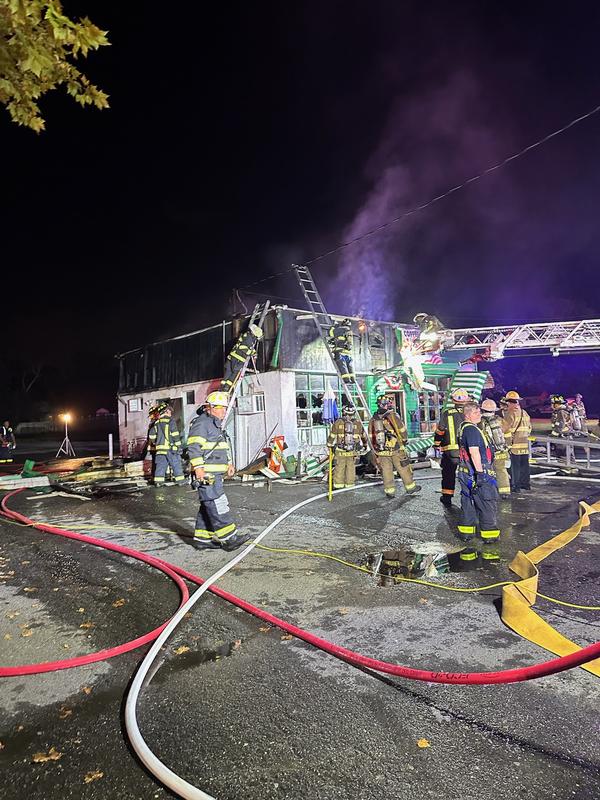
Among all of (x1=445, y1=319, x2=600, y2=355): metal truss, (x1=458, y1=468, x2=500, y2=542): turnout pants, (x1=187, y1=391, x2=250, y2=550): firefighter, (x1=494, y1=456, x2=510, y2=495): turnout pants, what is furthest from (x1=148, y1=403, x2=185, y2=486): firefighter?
(x1=445, y1=319, x2=600, y2=355): metal truss

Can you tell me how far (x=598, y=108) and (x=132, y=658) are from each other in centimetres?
989

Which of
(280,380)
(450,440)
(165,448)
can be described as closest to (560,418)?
(280,380)

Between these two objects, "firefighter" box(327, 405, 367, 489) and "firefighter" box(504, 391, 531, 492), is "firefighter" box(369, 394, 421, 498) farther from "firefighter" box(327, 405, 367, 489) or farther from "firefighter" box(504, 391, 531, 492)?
"firefighter" box(504, 391, 531, 492)

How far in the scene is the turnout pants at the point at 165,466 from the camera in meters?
11.7

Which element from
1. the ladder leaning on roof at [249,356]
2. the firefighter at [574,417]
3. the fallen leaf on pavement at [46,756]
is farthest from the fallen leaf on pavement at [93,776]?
the firefighter at [574,417]

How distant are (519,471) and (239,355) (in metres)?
7.70

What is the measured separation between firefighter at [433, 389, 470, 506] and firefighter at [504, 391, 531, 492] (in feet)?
5.63

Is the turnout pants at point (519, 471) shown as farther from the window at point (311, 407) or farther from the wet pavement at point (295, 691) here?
the window at point (311, 407)

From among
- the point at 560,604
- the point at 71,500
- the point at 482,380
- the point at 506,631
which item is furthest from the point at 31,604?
the point at 482,380

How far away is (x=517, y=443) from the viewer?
9.32 meters

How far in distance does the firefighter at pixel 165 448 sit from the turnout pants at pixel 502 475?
7.55 m

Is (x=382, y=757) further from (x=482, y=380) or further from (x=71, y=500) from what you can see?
(x=482, y=380)

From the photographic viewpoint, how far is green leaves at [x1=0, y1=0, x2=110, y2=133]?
3441mm

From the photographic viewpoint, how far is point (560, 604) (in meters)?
4.08
